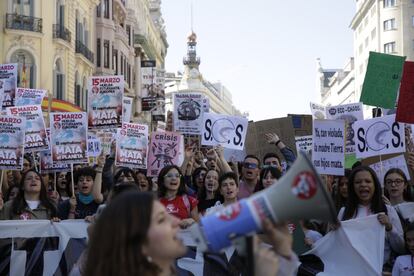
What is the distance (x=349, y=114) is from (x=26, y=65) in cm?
Result: 2188

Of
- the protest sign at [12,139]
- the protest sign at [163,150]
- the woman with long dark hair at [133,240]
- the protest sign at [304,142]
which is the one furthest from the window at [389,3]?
the woman with long dark hair at [133,240]

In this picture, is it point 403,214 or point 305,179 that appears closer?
point 305,179

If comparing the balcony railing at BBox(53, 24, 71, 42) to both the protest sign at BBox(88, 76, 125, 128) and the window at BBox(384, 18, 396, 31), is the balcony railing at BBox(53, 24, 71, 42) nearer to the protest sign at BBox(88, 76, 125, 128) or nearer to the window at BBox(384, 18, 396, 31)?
the protest sign at BBox(88, 76, 125, 128)

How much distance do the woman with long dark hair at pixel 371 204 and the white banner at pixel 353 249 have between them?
0.24 ft

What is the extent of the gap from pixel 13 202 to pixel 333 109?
18.9 ft

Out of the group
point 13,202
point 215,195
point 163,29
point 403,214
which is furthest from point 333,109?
point 163,29

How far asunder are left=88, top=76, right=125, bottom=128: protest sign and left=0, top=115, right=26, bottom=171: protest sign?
5.24ft

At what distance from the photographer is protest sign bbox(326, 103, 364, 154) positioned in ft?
34.8

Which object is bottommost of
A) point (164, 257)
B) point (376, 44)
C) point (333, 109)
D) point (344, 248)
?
point (344, 248)

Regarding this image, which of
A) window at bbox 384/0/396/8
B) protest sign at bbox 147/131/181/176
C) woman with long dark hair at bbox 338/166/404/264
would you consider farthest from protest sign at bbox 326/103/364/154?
window at bbox 384/0/396/8

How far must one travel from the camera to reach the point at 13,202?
7.25 m

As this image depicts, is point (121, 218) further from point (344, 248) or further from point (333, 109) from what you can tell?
point (333, 109)

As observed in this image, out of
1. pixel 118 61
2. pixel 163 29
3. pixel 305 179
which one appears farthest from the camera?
pixel 163 29

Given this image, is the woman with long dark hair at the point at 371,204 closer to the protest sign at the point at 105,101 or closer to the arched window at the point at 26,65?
the protest sign at the point at 105,101
